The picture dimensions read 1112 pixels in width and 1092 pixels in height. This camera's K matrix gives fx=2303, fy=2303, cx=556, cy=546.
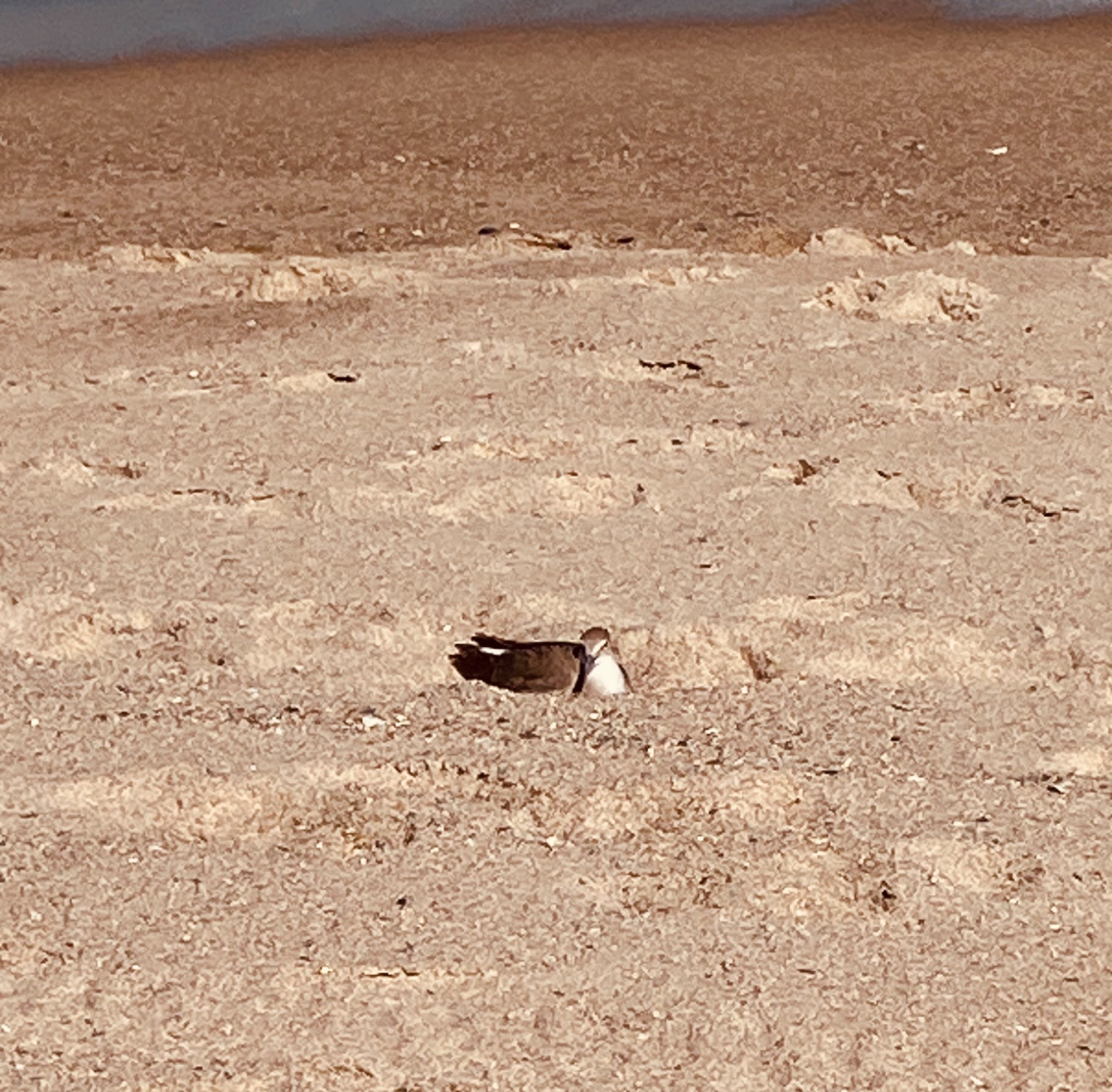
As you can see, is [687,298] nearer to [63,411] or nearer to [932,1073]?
[63,411]

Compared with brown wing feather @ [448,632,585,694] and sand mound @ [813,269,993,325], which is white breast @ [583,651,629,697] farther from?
sand mound @ [813,269,993,325]

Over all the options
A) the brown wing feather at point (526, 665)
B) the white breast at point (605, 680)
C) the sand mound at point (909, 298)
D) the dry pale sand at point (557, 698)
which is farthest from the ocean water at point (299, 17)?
the white breast at point (605, 680)

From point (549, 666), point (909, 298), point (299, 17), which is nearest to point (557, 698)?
point (549, 666)

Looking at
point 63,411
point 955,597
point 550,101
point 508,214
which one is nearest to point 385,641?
point 955,597

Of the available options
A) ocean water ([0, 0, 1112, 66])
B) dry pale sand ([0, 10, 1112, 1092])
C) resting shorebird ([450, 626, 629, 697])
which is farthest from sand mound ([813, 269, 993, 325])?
ocean water ([0, 0, 1112, 66])

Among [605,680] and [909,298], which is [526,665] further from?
[909,298]
